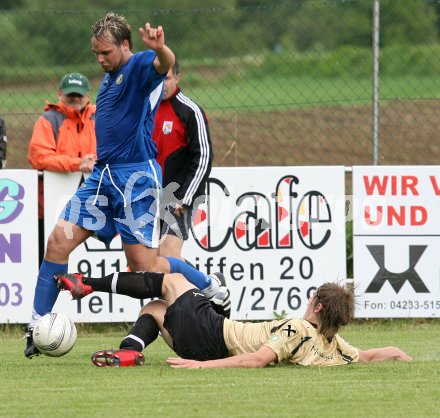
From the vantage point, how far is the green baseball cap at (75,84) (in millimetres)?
10633

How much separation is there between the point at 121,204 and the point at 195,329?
1.16 m

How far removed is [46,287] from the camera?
8070 mm

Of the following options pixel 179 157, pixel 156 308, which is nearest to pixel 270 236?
pixel 179 157

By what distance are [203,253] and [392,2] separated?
6600 mm

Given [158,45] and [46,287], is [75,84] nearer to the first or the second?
[46,287]

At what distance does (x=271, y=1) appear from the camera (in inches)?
1252

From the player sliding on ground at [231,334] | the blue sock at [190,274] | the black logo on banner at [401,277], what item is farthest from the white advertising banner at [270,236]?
the player sliding on ground at [231,334]

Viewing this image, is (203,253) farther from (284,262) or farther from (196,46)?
(196,46)

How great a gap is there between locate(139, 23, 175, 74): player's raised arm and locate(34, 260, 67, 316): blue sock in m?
1.63

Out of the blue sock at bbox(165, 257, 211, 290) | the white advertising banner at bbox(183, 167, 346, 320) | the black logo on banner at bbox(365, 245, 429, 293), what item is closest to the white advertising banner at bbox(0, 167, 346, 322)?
the white advertising banner at bbox(183, 167, 346, 320)

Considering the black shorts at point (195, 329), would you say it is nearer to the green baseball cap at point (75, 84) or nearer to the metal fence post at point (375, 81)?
the green baseball cap at point (75, 84)

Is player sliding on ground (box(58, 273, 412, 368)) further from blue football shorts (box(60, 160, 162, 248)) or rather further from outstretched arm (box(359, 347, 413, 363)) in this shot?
blue football shorts (box(60, 160, 162, 248))

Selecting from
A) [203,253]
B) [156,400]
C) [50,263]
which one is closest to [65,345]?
[50,263]

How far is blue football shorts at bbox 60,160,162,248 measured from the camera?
26.2 ft
